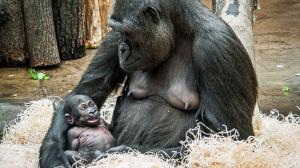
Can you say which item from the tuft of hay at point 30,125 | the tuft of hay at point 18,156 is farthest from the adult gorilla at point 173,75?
the tuft of hay at point 30,125

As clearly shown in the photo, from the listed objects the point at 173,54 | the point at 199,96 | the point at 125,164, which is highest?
the point at 173,54

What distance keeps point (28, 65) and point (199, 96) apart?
4347 millimetres

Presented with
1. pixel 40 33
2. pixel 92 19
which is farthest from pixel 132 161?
pixel 92 19

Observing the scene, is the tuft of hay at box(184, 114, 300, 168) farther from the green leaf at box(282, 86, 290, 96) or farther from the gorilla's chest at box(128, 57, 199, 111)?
the green leaf at box(282, 86, 290, 96)

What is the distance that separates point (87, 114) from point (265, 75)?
362 cm

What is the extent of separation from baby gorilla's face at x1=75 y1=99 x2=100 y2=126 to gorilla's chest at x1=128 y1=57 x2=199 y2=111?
0.26 meters

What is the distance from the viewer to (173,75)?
148 inches

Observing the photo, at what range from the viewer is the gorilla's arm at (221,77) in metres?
3.54

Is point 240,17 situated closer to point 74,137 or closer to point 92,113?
point 92,113

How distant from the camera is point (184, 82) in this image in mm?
3732

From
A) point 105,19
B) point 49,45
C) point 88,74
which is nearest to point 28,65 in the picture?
point 49,45

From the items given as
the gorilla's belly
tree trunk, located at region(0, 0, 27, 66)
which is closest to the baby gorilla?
the gorilla's belly

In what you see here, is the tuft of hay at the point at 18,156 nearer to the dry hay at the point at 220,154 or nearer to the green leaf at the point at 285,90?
the dry hay at the point at 220,154

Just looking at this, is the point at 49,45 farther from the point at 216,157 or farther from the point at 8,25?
the point at 216,157
